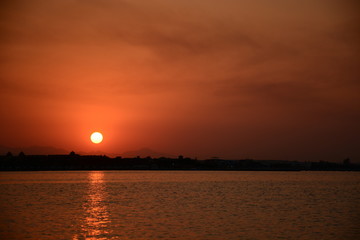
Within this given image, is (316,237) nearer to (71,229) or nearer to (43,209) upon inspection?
(71,229)

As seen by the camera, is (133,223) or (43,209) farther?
(43,209)

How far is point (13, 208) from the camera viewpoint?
203 ft

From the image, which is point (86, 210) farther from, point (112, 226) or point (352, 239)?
point (352, 239)

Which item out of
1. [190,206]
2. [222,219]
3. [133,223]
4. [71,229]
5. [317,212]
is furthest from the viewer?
[190,206]

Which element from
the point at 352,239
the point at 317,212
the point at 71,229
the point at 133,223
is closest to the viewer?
the point at 352,239

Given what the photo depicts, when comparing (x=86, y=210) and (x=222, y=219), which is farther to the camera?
(x=86, y=210)

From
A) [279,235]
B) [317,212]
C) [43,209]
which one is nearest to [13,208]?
[43,209]

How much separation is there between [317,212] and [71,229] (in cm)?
3554

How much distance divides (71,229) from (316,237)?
80.9 ft

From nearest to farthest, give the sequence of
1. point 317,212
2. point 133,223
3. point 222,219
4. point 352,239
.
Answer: point 352,239 < point 133,223 < point 222,219 < point 317,212

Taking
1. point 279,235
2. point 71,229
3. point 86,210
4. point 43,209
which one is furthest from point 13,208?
point 279,235

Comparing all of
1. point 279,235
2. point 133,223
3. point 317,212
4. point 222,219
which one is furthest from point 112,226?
point 317,212

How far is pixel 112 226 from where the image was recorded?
145 ft

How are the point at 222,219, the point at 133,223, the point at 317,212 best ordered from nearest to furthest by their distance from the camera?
the point at 133,223 → the point at 222,219 → the point at 317,212
